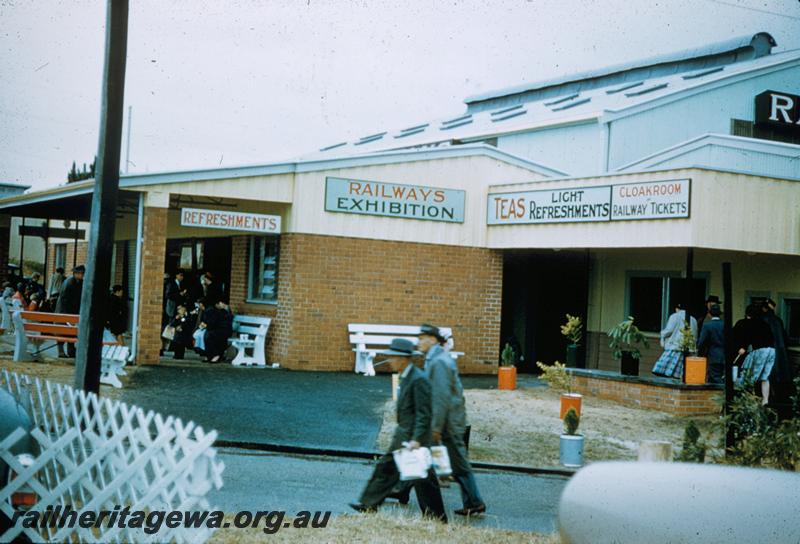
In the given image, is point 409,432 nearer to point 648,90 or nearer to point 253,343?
point 253,343

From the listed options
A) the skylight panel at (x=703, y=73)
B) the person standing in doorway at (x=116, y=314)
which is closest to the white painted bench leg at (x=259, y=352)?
the person standing in doorway at (x=116, y=314)

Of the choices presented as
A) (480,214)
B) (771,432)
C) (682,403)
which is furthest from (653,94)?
(771,432)

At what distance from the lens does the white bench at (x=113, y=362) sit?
Answer: 1496cm

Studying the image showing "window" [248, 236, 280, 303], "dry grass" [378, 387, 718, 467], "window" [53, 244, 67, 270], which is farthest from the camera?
"window" [53, 244, 67, 270]

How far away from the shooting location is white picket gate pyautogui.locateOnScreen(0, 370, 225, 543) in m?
5.30

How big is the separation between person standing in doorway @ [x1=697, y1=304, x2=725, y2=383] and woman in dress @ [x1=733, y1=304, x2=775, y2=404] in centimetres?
95

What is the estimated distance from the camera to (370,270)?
20.3 meters

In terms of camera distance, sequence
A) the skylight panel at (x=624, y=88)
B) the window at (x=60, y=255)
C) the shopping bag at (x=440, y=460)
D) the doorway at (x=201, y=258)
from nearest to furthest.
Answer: the shopping bag at (x=440, y=460) → the doorway at (x=201, y=258) → the skylight panel at (x=624, y=88) → the window at (x=60, y=255)

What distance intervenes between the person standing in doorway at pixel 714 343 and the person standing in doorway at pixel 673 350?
251 mm

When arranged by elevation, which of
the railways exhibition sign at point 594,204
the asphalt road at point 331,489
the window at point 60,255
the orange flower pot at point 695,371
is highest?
the railways exhibition sign at point 594,204

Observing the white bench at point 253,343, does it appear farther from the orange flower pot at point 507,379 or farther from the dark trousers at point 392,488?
the dark trousers at point 392,488

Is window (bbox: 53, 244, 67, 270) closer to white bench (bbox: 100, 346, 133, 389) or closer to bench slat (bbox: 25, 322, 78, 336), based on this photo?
bench slat (bbox: 25, 322, 78, 336)

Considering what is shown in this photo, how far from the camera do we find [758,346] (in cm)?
1608

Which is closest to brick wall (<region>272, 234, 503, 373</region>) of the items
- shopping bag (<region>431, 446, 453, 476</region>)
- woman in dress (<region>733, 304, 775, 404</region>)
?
woman in dress (<region>733, 304, 775, 404</region>)
